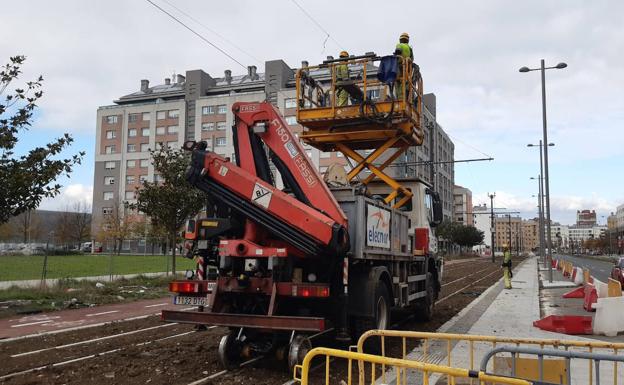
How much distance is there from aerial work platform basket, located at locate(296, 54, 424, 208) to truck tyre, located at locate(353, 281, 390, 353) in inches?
111

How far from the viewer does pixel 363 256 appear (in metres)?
7.26

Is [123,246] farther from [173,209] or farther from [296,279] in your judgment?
[296,279]

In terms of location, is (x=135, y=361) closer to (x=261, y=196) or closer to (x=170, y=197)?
(x=261, y=196)

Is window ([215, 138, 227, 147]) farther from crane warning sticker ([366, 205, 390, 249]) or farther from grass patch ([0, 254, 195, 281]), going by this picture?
crane warning sticker ([366, 205, 390, 249])

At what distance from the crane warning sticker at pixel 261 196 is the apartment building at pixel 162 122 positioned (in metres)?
69.3

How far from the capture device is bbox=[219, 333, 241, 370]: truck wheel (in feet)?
23.2

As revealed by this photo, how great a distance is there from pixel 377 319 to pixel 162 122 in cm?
8005

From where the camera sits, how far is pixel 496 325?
11.4m

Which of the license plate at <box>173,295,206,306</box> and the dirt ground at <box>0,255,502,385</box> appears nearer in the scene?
the dirt ground at <box>0,255,502,385</box>

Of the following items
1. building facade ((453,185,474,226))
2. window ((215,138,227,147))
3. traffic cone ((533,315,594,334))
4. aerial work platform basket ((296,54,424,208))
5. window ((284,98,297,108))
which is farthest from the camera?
building facade ((453,185,474,226))

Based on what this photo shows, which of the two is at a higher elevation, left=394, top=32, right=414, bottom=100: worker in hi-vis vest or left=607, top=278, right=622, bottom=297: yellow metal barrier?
left=394, top=32, right=414, bottom=100: worker in hi-vis vest

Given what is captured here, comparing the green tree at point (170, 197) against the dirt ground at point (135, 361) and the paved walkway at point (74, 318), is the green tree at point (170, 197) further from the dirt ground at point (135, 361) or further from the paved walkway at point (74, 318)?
the dirt ground at point (135, 361)

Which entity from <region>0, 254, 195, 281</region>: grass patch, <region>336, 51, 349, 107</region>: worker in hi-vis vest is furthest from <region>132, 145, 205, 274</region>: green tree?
<region>336, 51, 349, 107</region>: worker in hi-vis vest

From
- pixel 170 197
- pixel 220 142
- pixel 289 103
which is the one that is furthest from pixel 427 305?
pixel 220 142
